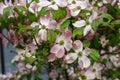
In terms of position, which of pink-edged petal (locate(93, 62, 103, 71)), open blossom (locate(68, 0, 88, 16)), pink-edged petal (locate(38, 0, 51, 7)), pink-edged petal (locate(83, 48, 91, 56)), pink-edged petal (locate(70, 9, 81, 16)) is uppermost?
pink-edged petal (locate(38, 0, 51, 7))

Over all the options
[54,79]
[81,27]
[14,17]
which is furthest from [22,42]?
[81,27]

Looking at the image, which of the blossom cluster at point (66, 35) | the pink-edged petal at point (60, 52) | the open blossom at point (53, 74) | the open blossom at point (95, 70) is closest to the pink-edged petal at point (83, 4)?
the blossom cluster at point (66, 35)

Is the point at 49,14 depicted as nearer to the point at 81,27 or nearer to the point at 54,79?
the point at 81,27

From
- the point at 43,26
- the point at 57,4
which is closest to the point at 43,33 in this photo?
the point at 43,26

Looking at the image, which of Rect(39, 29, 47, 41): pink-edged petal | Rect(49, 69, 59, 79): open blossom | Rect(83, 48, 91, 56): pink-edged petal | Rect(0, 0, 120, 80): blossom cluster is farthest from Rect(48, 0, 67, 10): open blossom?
Rect(49, 69, 59, 79): open blossom

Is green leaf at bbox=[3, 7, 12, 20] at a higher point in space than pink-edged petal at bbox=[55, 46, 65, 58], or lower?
higher

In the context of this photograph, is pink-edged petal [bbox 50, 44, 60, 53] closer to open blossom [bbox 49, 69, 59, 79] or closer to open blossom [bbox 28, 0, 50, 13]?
open blossom [bbox 28, 0, 50, 13]

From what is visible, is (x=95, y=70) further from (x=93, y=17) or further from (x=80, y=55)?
(x=93, y=17)
